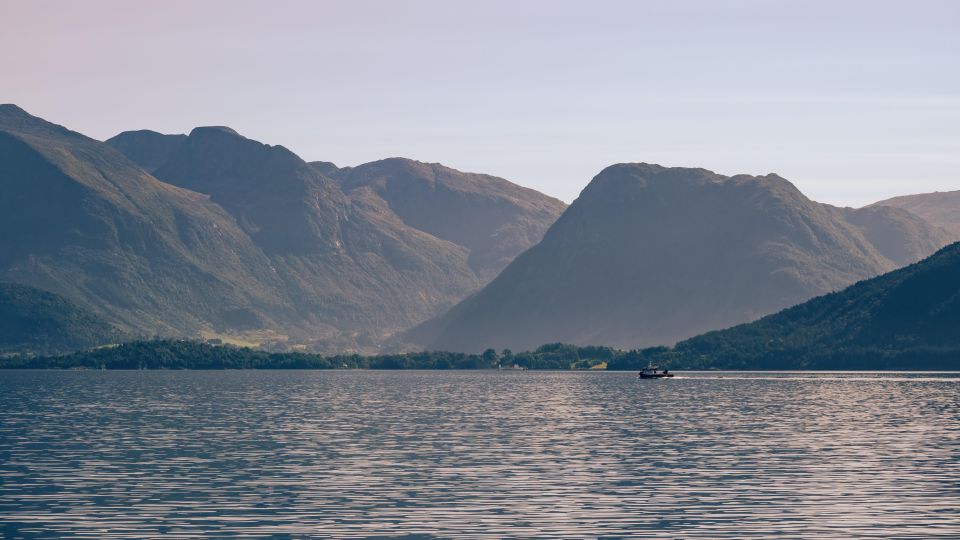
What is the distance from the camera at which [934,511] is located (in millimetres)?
82750

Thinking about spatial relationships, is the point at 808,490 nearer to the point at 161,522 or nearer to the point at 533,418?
the point at 161,522

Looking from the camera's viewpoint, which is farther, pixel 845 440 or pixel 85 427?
pixel 85 427

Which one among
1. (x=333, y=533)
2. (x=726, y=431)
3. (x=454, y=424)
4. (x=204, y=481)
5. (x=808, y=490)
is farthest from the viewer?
(x=454, y=424)

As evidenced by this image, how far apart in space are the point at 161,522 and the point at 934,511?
156ft

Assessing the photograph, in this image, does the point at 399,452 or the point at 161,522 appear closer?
the point at 161,522

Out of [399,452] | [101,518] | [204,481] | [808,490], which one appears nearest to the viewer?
[101,518]

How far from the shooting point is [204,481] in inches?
3974

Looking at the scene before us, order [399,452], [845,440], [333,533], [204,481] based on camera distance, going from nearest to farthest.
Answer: [333,533]
[204,481]
[399,452]
[845,440]

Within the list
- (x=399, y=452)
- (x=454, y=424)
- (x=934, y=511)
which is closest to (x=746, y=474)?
(x=934, y=511)

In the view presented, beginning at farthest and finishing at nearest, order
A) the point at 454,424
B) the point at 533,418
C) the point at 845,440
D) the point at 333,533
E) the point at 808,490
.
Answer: the point at 533,418, the point at 454,424, the point at 845,440, the point at 808,490, the point at 333,533

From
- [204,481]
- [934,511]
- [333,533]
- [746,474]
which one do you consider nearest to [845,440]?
[746,474]

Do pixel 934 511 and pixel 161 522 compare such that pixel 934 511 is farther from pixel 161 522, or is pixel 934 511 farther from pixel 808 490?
pixel 161 522

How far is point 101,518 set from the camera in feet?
266

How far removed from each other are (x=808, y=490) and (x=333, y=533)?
36535mm
